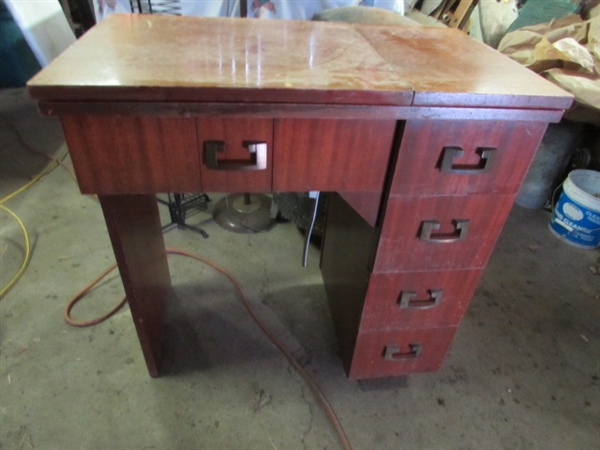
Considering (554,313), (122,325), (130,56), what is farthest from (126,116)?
(554,313)

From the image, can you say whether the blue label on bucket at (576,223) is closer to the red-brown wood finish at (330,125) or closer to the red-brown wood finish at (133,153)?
the red-brown wood finish at (330,125)

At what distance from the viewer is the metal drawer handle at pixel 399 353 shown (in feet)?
3.37

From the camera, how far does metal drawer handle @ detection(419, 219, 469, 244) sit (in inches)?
32.3

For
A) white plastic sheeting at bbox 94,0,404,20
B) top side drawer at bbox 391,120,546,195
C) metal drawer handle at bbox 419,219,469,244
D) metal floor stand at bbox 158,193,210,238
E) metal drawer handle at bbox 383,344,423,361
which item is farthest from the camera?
white plastic sheeting at bbox 94,0,404,20

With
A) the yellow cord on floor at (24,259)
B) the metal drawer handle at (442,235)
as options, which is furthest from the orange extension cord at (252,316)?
the metal drawer handle at (442,235)

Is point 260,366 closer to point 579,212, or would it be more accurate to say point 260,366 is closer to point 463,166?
point 463,166

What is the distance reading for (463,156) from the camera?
744mm

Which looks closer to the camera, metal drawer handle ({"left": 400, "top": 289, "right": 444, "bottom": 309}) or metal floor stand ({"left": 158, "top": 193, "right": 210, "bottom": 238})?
metal drawer handle ({"left": 400, "top": 289, "right": 444, "bottom": 309})

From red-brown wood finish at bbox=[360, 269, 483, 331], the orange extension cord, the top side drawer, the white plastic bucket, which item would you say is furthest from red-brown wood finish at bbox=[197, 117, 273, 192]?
the white plastic bucket

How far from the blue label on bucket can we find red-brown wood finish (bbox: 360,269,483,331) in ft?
3.60

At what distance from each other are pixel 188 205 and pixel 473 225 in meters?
1.21

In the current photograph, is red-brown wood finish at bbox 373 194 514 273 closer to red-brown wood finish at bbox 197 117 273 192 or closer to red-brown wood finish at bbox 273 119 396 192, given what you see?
red-brown wood finish at bbox 273 119 396 192

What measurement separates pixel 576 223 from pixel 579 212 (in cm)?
6

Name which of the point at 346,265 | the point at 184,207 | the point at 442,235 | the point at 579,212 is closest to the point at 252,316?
the point at 346,265
